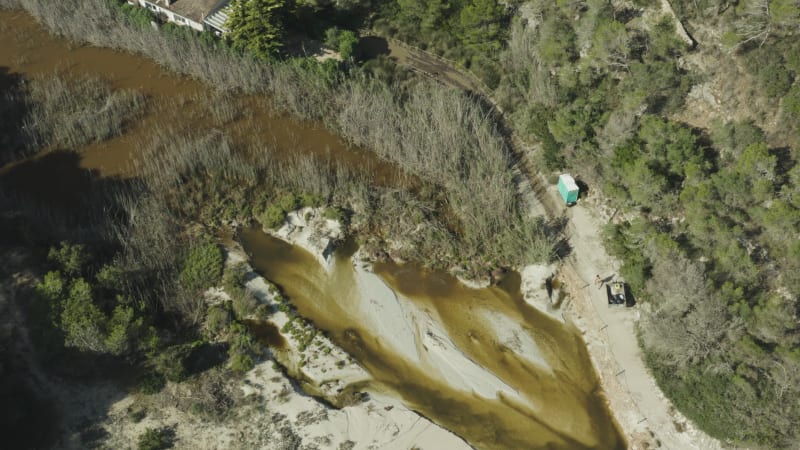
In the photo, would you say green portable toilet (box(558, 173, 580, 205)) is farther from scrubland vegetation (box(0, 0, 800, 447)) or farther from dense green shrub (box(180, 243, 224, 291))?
dense green shrub (box(180, 243, 224, 291))

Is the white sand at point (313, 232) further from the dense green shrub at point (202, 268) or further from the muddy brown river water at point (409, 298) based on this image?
the dense green shrub at point (202, 268)

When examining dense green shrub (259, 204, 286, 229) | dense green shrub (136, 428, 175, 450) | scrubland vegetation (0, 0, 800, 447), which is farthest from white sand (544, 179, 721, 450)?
dense green shrub (136, 428, 175, 450)

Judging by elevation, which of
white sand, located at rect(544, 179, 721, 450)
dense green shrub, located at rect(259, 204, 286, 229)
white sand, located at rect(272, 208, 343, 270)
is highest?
dense green shrub, located at rect(259, 204, 286, 229)

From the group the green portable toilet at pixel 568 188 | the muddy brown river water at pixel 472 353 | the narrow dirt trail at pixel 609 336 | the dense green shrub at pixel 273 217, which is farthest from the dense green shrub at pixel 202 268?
the green portable toilet at pixel 568 188

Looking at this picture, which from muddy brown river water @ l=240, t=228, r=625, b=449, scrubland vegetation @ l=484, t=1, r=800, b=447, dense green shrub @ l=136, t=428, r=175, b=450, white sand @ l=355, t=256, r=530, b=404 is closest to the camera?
dense green shrub @ l=136, t=428, r=175, b=450

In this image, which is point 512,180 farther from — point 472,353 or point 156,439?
point 156,439

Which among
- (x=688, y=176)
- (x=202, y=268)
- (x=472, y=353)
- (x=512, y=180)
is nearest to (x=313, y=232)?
(x=202, y=268)
